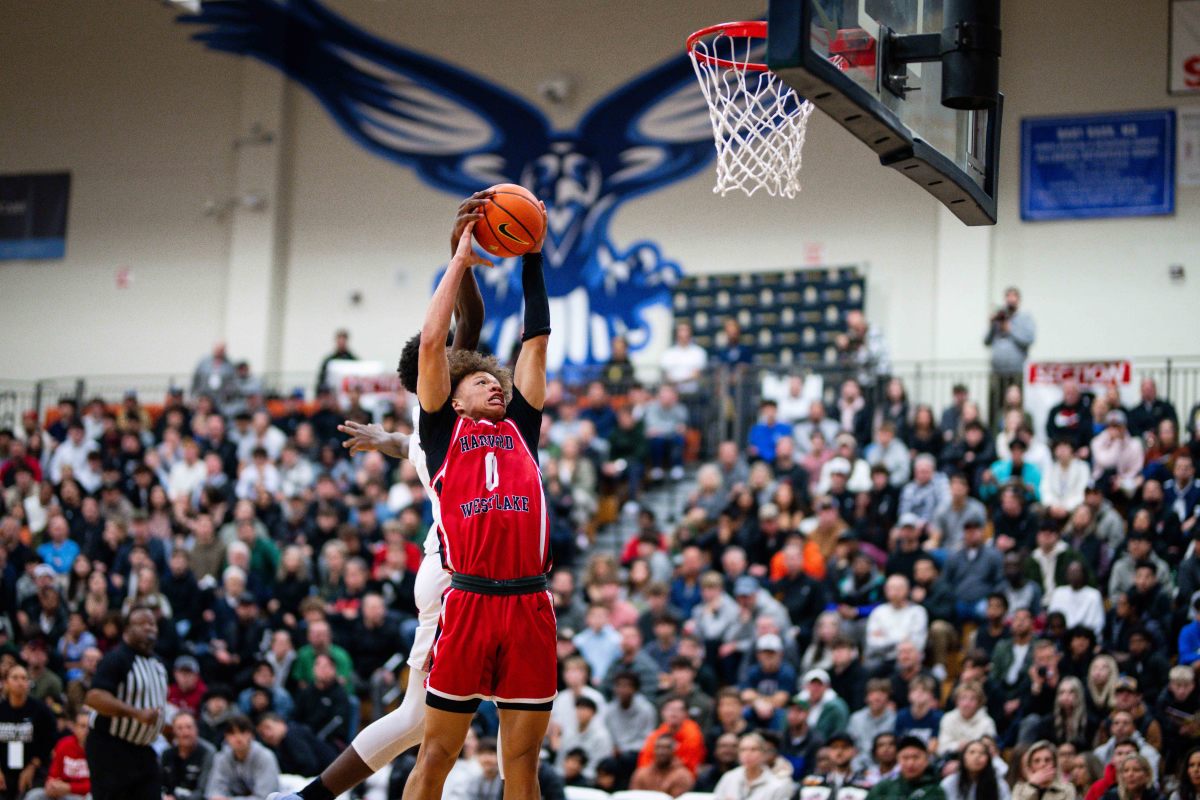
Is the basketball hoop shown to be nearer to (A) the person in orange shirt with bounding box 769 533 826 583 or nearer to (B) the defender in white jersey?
(B) the defender in white jersey

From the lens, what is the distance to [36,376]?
83.9 feet

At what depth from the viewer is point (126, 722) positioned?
10.1 meters

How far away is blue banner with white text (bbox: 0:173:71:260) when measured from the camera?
25.7 metres

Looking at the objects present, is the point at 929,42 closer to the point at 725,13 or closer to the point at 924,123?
the point at 924,123

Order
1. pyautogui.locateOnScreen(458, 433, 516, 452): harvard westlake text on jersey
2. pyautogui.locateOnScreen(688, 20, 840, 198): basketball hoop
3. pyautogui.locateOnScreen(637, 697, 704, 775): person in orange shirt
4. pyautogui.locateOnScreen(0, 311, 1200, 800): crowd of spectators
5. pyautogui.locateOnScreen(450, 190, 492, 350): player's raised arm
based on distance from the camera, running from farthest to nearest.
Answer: pyautogui.locateOnScreen(637, 697, 704, 775): person in orange shirt
pyautogui.locateOnScreen(0, 311, 1200, 800): crowd of spectators
pyautogui.locateOnScreen(688, 20, 840, 198): basketball hoop
pyautogui.locateOnScreen(450, 190, 492, 350): player's raised arm
pyautogui.locateOnScreen(458, 433, 516, 452): harvard westlake text on jersey

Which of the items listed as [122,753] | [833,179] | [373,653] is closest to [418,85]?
[833,179]

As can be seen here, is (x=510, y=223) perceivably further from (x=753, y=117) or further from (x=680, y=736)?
(x=680, y=736)

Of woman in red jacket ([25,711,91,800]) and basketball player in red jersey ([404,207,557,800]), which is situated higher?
basketball player in red jersey ([404,207,557,800])

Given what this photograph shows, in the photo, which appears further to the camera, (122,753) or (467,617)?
(122,753)

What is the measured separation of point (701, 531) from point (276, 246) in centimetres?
1112

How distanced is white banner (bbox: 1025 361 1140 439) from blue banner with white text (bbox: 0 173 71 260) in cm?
1601

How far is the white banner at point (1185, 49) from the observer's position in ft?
64.8

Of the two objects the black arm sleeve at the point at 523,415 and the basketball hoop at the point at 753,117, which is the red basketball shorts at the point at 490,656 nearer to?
the black arm sleeve at the point at 523,415

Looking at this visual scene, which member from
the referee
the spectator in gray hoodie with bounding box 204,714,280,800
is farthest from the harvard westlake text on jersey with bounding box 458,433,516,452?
the spectator in gray hoodie with bounding box 204,714,280,800
